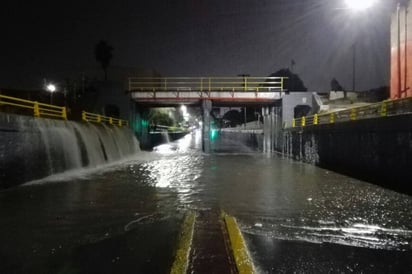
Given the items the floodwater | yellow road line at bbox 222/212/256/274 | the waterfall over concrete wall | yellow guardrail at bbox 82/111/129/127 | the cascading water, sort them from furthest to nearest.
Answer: the cascading water < yellow guardrail at bbox 82/111/129/127 < the waterfall over concrete wall < the floodwater < yellow road line at bbox 222/212/256/274

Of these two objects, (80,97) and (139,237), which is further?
(80,97)

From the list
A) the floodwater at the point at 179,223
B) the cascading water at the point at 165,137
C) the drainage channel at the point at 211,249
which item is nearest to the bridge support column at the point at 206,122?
the floodwater at the point at 179,223

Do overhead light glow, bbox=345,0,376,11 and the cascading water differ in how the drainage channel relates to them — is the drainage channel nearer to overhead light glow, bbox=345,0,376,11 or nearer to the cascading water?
overhead light glow, bbox=345,0,376,11

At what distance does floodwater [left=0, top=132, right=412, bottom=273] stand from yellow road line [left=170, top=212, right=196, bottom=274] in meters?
0.16

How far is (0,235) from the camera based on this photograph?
6.32m

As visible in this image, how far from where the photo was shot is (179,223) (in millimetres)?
7203

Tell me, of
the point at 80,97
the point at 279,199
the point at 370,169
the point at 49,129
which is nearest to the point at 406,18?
the point at 370,169

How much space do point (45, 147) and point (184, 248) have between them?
1269 centimetres

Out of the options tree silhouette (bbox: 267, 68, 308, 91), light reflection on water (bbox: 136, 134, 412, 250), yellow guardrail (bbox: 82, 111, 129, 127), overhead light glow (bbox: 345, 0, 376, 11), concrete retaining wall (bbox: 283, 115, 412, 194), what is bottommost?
light reflection on water (bbox: 136, 134, 412, 250)

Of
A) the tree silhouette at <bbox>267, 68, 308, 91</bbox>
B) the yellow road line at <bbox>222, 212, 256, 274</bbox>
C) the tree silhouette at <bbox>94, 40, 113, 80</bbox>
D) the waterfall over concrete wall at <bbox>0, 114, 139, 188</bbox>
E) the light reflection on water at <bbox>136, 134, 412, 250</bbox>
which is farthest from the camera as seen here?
the tree silhouette at <bbox>267, 68, 308, 91</bbox>

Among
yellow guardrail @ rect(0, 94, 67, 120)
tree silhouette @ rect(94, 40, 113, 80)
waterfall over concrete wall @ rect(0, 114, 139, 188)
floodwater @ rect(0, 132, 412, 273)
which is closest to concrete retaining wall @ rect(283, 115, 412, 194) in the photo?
floodwater @ rect(0, 132, 412, 273)

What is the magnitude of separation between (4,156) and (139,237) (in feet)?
28.0

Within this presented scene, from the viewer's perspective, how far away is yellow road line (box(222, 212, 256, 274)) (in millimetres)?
4375

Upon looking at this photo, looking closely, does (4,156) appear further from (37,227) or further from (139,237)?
(139,237)
